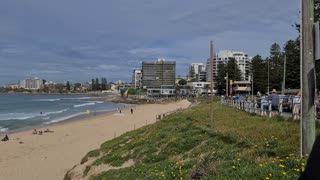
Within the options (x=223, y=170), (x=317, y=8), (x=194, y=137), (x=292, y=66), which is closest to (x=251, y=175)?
(x=223, y=170)

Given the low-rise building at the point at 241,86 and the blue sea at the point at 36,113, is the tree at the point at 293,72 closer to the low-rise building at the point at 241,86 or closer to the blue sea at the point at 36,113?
the blue sea at the point at 36,113

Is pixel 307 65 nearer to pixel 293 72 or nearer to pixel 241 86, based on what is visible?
pixel 293 72

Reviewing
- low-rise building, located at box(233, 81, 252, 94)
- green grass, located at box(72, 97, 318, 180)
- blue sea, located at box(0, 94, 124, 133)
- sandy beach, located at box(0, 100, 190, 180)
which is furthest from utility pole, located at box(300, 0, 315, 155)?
low-rise building, located at box(233, 81, 252, 94)

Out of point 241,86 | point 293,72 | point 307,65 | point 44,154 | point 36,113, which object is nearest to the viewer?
point 307,65

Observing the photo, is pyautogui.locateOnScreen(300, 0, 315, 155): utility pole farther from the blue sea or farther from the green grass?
the blue sea

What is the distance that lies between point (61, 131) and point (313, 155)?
40.7 meters

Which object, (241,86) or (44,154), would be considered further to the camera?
(241,86)

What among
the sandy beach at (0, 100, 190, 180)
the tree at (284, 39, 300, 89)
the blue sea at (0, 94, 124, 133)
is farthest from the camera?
the tree at (284, 39, 300, 89)

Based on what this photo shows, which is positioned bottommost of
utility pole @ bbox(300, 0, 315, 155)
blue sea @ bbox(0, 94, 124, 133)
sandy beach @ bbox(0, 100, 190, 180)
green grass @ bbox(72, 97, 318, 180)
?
blue sea @ bbox(0, 94, 124, 133)

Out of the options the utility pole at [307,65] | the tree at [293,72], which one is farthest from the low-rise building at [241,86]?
the utility pole at [307,65]

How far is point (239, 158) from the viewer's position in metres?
7.80

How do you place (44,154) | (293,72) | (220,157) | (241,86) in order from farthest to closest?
(241,86) < (293,72) < (44,154) < (220,157)

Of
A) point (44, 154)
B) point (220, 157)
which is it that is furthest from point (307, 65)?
point (44, 154)

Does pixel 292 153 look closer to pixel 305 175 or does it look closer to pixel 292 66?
pixel 305 175
